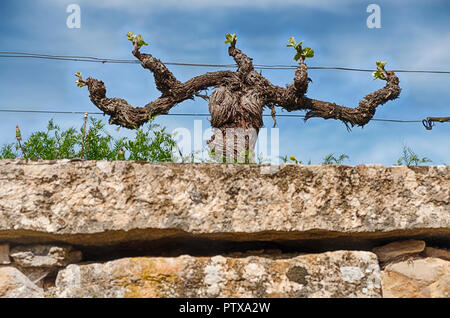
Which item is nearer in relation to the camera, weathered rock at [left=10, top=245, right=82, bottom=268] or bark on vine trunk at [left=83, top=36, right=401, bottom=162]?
weathered rock at [left=10, top=245, right=82, bottom=268]

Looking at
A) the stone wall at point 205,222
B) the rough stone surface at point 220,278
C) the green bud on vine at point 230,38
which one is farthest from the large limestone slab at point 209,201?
the green bud on vine at point 230,38

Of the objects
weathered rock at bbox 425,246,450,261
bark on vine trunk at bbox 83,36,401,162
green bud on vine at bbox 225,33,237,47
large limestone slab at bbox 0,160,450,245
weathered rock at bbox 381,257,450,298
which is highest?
green bud on vine at bbox 225,33,237,47

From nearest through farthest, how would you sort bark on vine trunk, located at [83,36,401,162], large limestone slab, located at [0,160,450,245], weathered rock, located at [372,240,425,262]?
1. large limestone slab, located at [0,160,450,245]
2. weathered rock, located at [372,240,425,262]
3. bark on vine trunk, located at [83,36,401,162]

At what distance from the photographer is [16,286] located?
1982 mm

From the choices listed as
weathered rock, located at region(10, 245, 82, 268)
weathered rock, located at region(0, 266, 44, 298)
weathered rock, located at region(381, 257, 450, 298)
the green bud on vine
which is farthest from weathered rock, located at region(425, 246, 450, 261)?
the green bud on vine

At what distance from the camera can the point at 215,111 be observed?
5098mm

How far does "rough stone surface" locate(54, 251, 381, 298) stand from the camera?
195 cm

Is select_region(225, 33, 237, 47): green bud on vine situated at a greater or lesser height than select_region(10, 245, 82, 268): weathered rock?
greater

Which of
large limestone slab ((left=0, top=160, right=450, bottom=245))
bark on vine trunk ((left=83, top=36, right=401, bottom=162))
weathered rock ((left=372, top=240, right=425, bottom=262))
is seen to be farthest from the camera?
bark on vine trunk ((left=83, top=36, right=401, bottom=162))

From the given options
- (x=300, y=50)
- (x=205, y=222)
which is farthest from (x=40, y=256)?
(x=300, y=50)

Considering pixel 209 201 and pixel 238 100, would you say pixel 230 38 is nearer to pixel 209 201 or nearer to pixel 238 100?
pixel 238 100

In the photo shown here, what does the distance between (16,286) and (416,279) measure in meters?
1.87

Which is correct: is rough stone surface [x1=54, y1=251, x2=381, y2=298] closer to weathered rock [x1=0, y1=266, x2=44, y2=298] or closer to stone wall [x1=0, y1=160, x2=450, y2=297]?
stone wall [x1=0, y1=160, x2=450, y2=297]
